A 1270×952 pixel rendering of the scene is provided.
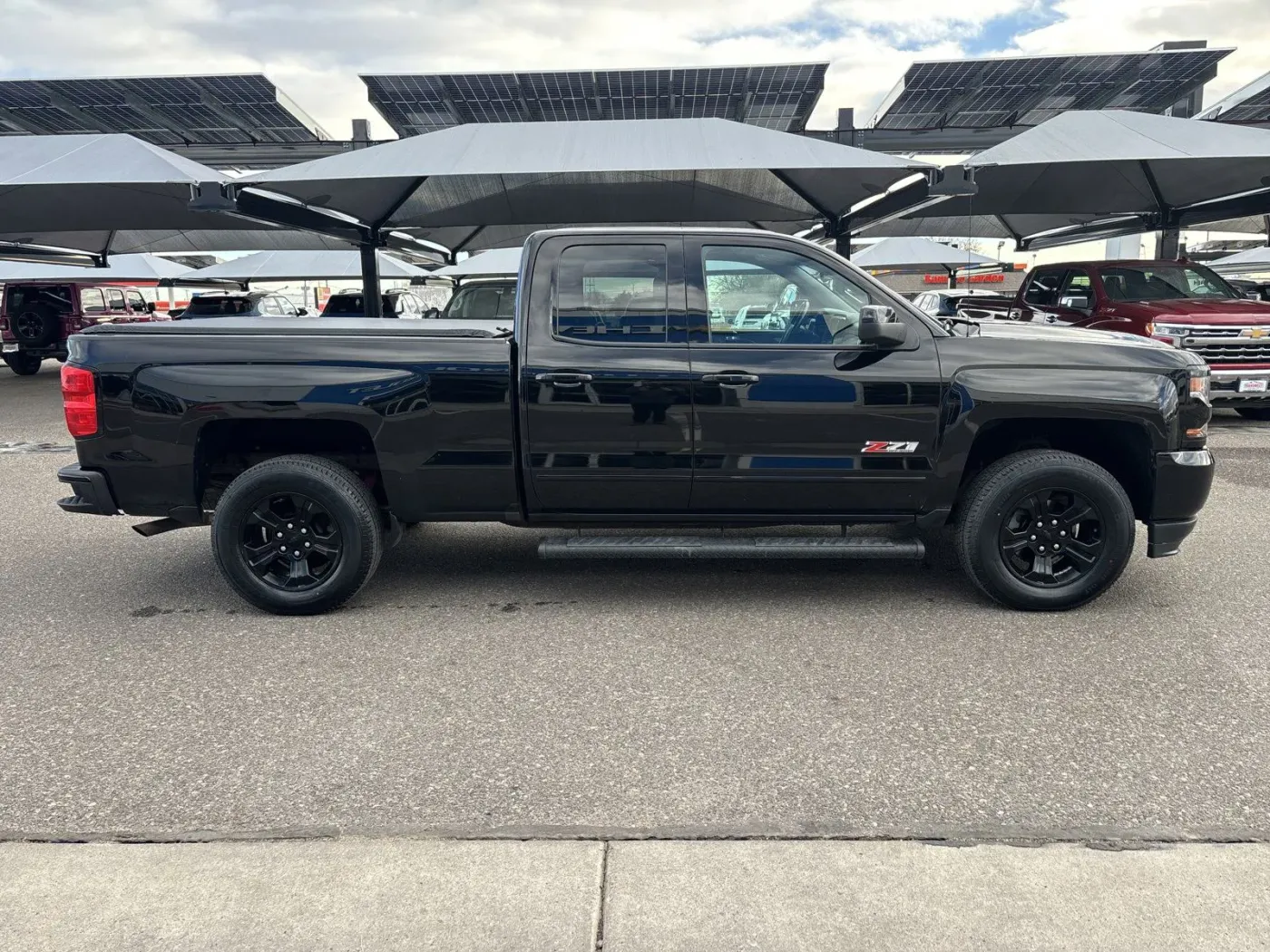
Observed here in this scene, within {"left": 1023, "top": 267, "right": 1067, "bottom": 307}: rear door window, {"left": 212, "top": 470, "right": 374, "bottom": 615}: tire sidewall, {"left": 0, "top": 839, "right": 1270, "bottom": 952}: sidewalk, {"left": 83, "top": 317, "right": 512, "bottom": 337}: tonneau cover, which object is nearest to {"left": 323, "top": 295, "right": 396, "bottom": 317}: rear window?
{"left": 1023, "top": 267, "right": 1067, "bottom": 307}: rear door window

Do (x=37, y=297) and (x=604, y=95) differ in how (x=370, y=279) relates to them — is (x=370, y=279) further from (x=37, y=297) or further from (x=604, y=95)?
(x=37, y=297)

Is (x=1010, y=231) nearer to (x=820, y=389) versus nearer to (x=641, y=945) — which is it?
(x=820, y=389)

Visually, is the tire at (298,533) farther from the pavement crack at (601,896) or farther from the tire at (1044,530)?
the tire at (1044,530)

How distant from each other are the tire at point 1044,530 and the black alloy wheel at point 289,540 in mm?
3133

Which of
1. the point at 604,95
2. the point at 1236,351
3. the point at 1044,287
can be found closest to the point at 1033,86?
the point at 604,95

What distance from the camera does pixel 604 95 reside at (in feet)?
68.1

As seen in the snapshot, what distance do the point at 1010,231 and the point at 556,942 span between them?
22082 mm

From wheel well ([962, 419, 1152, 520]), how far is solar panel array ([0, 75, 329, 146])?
19740 millimetres

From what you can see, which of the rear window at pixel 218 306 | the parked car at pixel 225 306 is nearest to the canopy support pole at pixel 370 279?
the parked car at pixel 225 306

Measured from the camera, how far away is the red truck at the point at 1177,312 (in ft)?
31.5

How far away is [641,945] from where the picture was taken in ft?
7.31

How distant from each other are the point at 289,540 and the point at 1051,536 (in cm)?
375

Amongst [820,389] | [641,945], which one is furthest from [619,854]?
[820,389]

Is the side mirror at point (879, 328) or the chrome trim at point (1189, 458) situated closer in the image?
the side mirror at point (879, 328)
